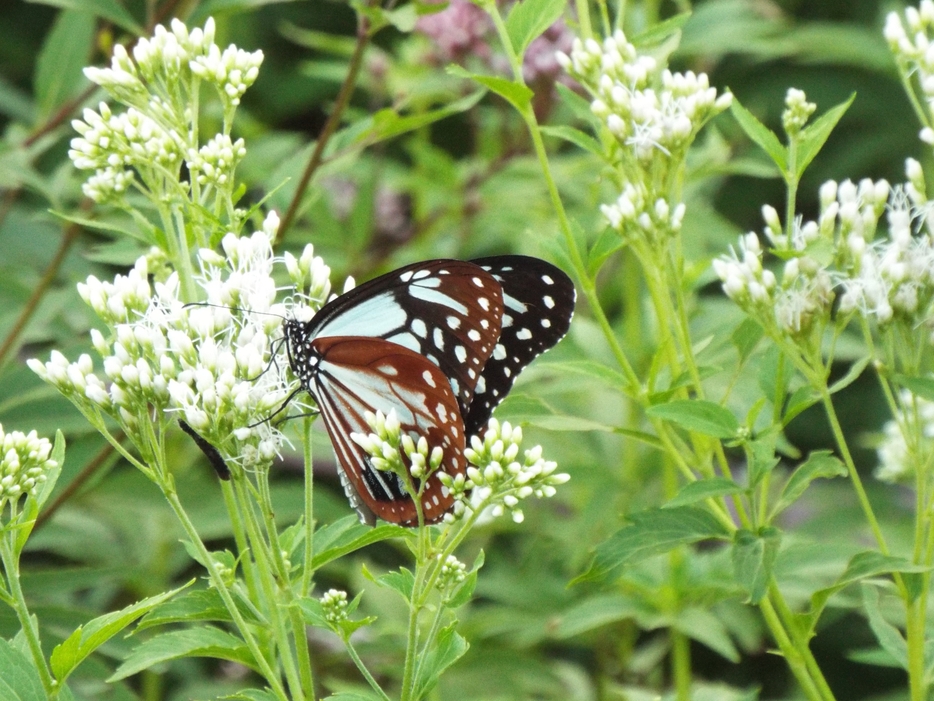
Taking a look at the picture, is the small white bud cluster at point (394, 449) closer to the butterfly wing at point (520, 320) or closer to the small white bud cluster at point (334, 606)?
the small white bud cluster at point (334, 606)

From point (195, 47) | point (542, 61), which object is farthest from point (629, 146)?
point (542, 61)

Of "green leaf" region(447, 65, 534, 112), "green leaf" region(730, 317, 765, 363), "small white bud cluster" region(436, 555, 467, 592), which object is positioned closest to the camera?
"small white bud cluster" region(436, 555, 467, 592)

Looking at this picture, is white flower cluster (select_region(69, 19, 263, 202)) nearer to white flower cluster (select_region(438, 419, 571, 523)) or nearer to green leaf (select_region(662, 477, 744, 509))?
white flower cluster (select_region(438, 419, 571, 523))

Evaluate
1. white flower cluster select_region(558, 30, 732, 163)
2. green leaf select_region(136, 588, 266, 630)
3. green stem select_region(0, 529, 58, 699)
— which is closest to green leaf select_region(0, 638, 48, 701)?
green stem select_region(0, 529, 58, 699)

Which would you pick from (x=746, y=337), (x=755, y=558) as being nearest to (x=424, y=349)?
(x=746, y=337)

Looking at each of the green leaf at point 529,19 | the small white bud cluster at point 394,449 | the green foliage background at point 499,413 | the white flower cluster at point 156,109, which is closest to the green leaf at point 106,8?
the green foliage background at point 499,413

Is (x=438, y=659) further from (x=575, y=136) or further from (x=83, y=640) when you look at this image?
(x=575, y=136)
